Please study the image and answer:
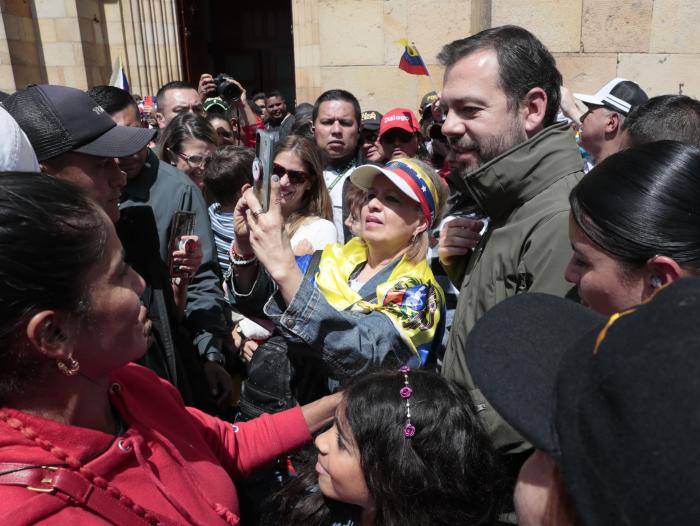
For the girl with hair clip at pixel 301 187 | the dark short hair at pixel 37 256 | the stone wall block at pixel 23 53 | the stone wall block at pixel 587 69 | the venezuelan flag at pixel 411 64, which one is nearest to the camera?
the dark short hair at pixel 37 256

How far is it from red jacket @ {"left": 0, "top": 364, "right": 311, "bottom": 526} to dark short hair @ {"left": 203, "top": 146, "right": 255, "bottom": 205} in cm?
193

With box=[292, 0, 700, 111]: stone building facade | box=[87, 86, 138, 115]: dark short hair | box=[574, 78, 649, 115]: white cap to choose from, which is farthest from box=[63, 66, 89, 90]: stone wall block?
box=[574, 78, 649, 115]: white cap

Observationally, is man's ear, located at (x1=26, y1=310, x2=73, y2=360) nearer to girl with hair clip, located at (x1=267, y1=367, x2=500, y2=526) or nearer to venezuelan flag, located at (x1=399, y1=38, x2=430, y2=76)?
girl with hair clip, located at (x1=267, y1=367, x2=500, y2=526)

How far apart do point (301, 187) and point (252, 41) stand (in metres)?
9.24

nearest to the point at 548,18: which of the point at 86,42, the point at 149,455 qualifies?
the point at 149,455

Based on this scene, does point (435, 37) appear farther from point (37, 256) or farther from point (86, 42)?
point (37, 256)

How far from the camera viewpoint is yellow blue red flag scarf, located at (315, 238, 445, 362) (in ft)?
Answer: 5.50

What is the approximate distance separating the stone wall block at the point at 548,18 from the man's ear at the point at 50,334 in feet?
19.6

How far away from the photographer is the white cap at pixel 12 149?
1.10 meters

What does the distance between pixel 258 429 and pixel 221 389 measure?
689 millimetres

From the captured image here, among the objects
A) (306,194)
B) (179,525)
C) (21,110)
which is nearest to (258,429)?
(179,525)

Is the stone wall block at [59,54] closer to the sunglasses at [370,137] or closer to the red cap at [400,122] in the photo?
the sunglasses at [370,137]

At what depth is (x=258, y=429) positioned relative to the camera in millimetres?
1657

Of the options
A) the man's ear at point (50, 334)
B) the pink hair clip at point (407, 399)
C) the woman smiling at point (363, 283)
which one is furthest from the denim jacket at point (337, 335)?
the man's ear at point (50, 334)
